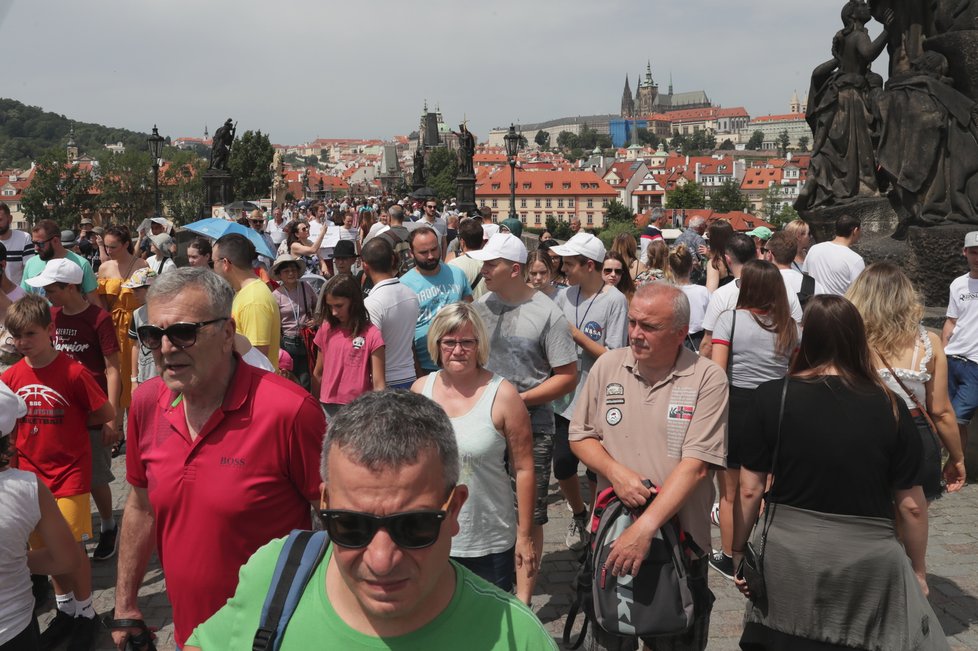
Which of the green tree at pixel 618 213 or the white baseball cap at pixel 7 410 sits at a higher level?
the white baseball cap at pixel 7 410

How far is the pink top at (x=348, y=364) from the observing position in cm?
504

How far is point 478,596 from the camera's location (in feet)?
5.11

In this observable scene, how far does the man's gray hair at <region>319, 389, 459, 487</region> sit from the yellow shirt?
316 centimetres

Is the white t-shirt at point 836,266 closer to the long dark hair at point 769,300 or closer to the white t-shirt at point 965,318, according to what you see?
the white t-shirt at point 965,318

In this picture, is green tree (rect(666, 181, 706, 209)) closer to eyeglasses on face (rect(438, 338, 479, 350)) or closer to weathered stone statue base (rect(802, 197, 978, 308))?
weathered stone statue base (rect(802, 197, 978, 308))

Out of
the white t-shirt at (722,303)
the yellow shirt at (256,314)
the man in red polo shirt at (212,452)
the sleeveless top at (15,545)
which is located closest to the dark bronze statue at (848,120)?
the white t-shirt at (722,303)

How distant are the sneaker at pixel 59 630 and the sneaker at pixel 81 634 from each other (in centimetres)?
2

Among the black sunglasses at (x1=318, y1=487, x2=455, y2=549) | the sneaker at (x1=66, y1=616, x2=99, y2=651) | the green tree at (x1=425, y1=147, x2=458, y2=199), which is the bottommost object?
the sneaker at (x1=66, y1=616, x2=99, y2=651)

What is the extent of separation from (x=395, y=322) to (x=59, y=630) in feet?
7.80

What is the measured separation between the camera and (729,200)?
121m

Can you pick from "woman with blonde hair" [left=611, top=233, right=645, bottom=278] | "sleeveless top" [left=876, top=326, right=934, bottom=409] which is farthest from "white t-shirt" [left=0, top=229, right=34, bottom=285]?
"sleeveless top" [left=876, top=326, right=934, bottom=409]

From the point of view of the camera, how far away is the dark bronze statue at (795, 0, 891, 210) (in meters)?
10.2

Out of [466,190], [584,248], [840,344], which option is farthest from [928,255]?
[466,190]

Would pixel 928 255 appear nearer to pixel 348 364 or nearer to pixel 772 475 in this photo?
pixel 348 364
